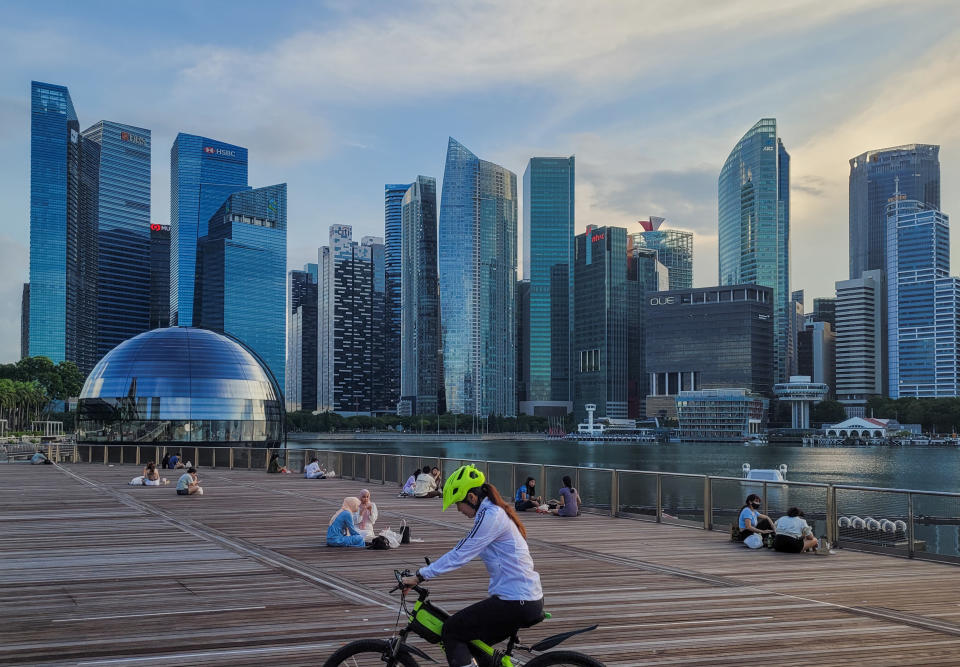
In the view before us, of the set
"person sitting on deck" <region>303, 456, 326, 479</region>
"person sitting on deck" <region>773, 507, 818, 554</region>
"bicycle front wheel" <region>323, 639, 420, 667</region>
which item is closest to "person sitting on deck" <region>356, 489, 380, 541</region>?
"person sitting on deck" <region>773, 507, 818, 554</region>

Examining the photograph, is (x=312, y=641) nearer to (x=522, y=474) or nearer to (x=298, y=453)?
(x=522, y=474)

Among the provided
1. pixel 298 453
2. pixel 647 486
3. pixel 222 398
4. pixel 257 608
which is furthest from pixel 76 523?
pixel 222 398

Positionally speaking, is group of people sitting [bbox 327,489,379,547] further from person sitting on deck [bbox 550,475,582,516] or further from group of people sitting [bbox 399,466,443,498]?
group of people sitting [bbox 399,466,443,498]

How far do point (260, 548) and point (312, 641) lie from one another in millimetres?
7665

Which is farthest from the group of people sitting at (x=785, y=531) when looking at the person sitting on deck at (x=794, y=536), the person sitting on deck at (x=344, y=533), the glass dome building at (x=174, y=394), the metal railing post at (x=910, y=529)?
the glass dome building at (x=174, y=394)

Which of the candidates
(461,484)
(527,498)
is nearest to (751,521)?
(527,498)

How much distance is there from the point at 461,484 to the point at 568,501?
1645 cm

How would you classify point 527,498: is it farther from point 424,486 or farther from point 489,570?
point 489,570

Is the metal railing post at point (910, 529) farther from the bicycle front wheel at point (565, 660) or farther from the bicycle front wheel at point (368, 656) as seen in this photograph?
the bicycle front wheel at point (368, 656)

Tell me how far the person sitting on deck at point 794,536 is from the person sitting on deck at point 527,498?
7911mm

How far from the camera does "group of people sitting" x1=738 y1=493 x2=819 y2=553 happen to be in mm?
16297

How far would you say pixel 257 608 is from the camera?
10.8m

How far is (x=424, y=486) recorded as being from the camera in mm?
27141

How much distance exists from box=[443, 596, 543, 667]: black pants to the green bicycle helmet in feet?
2.33
